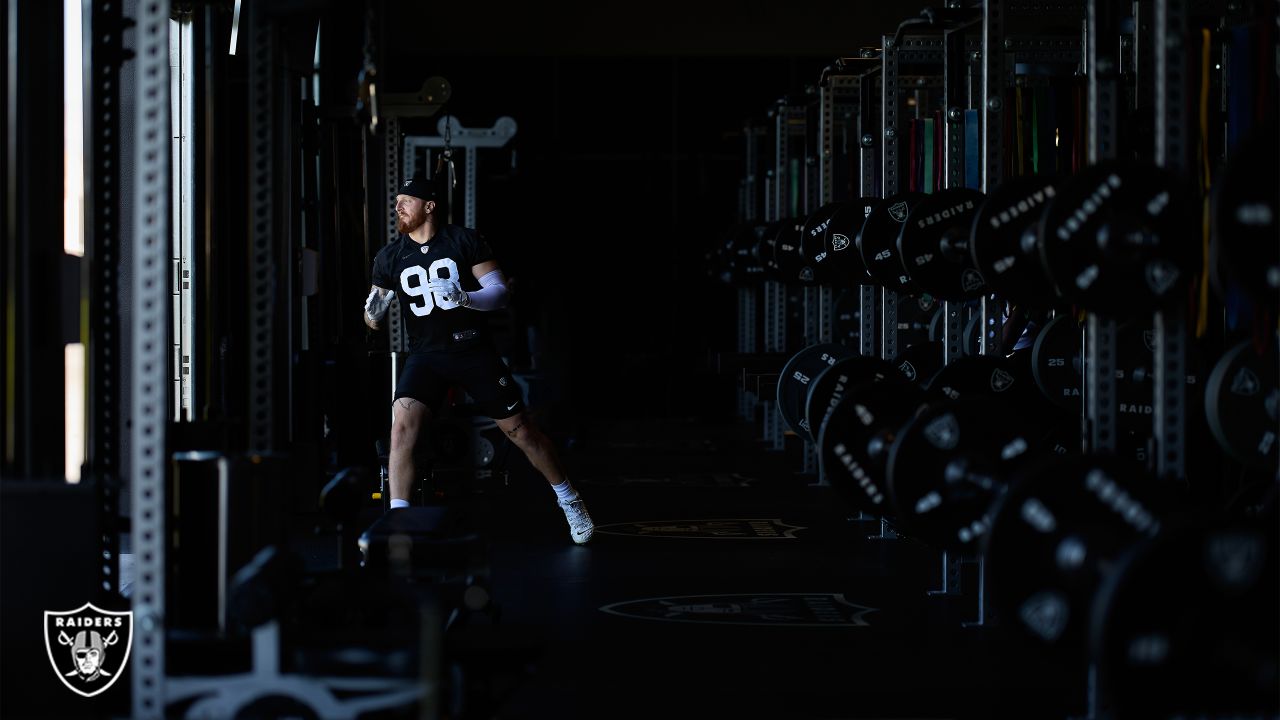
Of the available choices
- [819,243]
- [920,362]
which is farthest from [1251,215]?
[819,243]

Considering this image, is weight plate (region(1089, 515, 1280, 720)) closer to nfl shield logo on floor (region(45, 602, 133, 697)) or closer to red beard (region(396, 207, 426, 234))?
nfl shield logo on floor (region(45, 602, 133, 697))

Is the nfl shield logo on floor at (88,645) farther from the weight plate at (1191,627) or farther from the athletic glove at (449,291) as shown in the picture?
the weight plate at (1191,627)

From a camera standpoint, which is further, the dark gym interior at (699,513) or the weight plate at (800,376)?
the weight plate at (800,376)

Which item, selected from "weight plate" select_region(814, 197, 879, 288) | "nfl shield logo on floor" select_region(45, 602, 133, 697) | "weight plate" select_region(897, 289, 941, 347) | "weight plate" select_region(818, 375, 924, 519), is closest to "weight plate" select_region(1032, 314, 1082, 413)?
"weight plate" select_region(818, 375, 924, 519)

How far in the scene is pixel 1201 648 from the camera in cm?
266

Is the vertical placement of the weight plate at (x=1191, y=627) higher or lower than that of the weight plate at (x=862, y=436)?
lower

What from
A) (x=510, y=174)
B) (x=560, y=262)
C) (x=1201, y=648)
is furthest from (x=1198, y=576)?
(x=560, y=262)

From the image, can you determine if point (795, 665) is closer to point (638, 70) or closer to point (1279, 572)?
point (1279, 572)

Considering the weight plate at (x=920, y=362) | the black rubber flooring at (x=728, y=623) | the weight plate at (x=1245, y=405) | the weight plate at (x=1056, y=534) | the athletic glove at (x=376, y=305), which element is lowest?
the black rubber flooring at (x=728, y=623)

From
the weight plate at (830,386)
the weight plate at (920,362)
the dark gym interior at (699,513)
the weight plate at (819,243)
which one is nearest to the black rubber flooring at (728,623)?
the dark gym interior at (699,513)

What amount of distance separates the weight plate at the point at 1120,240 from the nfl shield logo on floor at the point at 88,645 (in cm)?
255

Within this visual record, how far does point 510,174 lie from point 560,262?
1.74 metres

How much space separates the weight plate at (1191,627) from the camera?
2.63 metres

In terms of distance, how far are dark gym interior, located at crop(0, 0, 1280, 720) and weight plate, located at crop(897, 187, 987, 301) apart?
0.04 ft
